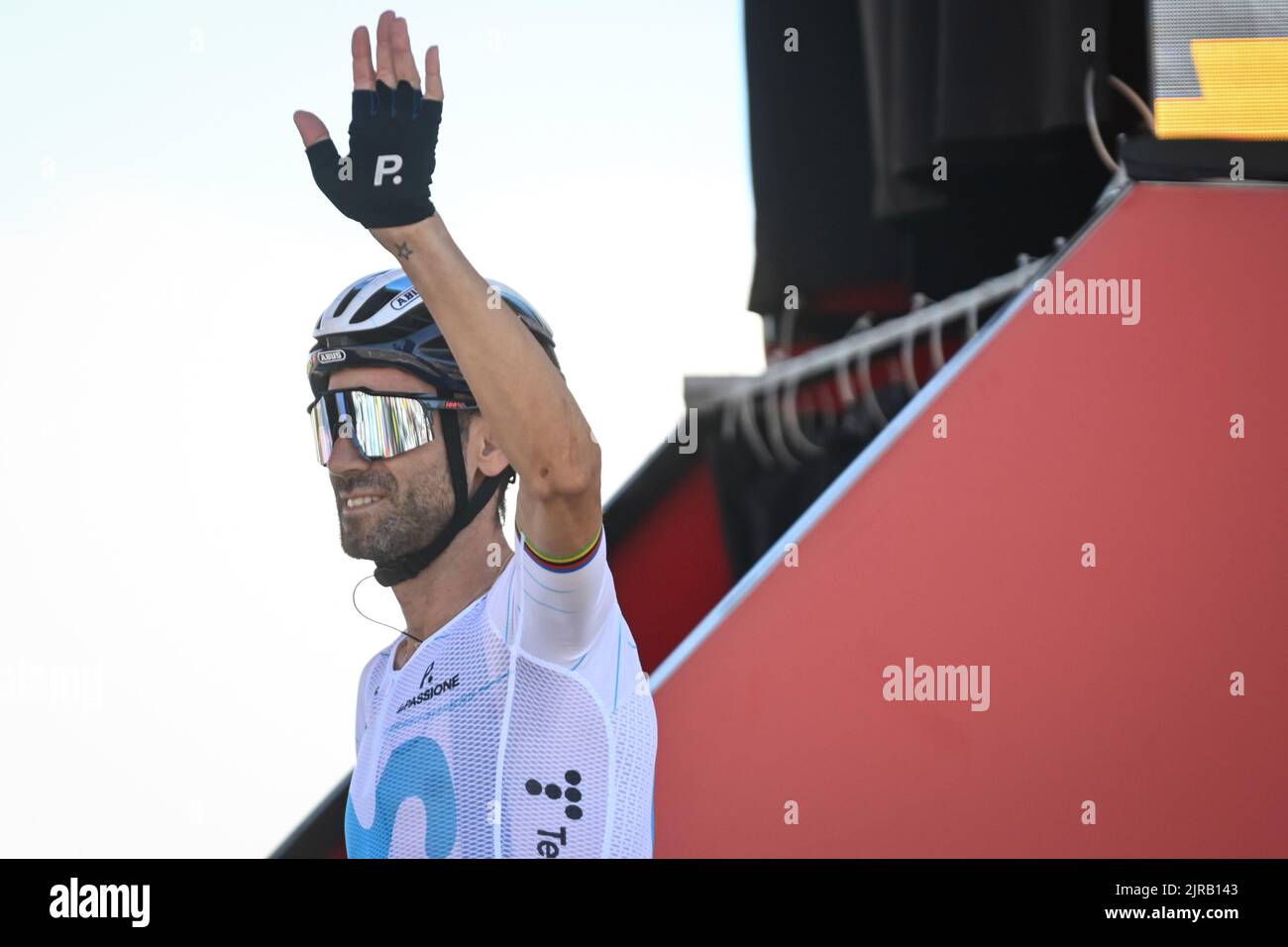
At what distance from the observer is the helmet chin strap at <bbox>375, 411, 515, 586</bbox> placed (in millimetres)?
1938

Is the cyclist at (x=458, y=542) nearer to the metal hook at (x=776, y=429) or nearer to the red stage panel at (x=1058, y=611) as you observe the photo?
the red stage panel at (x=1058, y=611)

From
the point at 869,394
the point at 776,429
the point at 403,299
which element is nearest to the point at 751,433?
the point at 776,429

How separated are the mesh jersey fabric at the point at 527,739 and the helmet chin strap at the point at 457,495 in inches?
4.8

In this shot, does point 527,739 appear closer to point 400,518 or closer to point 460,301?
point 400,518

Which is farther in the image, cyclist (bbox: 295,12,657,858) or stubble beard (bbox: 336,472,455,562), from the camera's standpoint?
stubble beard (bbox: 336,472,455,562)

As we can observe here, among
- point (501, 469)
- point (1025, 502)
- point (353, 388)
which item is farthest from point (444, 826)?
point (1025, 502)

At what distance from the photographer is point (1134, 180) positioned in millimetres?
2158

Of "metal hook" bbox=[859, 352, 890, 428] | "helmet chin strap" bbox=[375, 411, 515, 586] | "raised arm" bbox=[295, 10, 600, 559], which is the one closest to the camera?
"raised arm" bbox=[295, 10, 600, 559]

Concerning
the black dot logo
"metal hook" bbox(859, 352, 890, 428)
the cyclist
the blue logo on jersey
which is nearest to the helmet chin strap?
the cyclist

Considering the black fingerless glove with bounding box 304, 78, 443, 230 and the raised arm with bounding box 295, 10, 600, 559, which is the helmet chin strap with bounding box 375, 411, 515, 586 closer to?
the raised arm with bounding box 295, 10, 600, 559

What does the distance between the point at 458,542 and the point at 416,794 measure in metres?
0.35

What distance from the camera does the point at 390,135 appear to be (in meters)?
1.64
